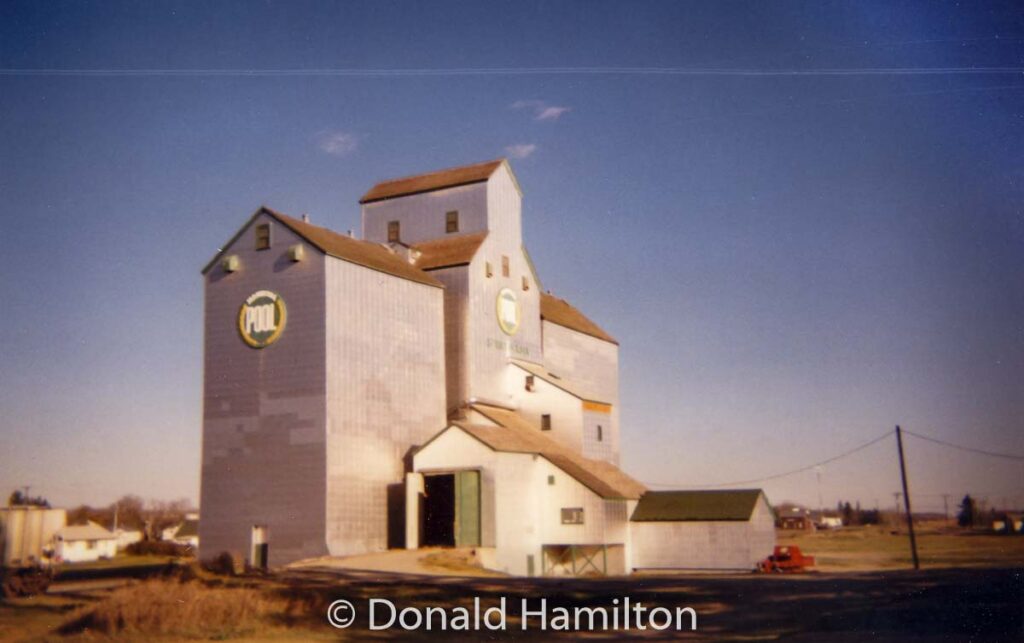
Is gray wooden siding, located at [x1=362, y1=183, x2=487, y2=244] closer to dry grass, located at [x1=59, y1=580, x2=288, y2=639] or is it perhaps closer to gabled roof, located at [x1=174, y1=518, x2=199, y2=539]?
dry grass, located at [x1=59, y1=580, x2=288, y2=639]

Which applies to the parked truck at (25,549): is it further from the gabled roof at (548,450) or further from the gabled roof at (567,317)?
the gabled roof at (567,317)

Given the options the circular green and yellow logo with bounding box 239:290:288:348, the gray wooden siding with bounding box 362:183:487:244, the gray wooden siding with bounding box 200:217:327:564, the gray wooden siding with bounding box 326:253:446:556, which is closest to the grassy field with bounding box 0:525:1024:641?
the gray wooden siding with bounding box 200:217:327:564

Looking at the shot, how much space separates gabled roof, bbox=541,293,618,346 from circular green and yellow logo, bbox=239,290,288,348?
21190 millimetres

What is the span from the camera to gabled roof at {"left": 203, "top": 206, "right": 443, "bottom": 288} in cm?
4687

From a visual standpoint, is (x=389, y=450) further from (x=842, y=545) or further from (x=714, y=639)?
(x=842, y=545)

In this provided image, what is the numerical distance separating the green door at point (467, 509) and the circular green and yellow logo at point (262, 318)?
1101cm

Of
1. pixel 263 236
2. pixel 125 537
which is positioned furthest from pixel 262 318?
pixel 125 537

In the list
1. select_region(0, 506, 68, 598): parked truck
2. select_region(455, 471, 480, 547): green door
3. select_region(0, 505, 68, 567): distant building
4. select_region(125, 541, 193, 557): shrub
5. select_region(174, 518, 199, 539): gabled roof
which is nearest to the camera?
select_region(0, 506, 68, 598): parked truck

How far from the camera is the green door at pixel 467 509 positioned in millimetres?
45312

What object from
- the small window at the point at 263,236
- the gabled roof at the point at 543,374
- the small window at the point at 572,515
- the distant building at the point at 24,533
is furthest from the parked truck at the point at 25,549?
the gabled roof at the point at 543,374

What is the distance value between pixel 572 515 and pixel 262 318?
17994mm

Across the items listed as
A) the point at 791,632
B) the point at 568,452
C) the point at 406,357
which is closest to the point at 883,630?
the point at 791,632

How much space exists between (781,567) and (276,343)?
26.5 m

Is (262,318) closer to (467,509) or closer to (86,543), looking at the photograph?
(467,509)
